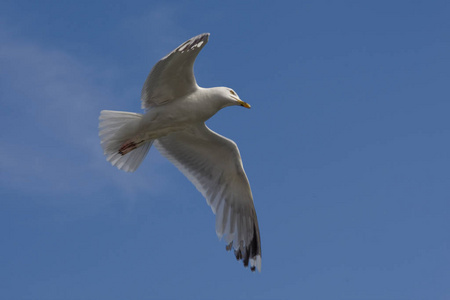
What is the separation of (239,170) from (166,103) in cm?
143

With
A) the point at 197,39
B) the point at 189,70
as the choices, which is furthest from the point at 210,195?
the point at 197,39

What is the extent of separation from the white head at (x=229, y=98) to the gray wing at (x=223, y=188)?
35.2 inches

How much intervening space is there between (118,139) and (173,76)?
3.81ft

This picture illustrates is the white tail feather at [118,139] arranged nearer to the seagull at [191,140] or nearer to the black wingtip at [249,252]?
the seagull at [191,140]

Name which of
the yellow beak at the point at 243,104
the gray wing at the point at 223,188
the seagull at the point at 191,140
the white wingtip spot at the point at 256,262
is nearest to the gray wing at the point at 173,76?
the seagull at the point at 191,140

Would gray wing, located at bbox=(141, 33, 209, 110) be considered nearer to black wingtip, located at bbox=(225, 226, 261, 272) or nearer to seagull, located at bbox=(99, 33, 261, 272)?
seagull, located at bbox=(99, 33, 261, 272)

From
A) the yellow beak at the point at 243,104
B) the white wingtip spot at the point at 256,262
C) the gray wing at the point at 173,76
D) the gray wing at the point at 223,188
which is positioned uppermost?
the yellow beak at the point at 243,104

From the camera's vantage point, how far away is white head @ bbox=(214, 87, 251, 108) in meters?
8.07

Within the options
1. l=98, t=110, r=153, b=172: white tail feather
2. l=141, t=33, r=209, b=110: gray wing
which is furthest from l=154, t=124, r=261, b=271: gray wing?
l=141, t=33, r=209, b=110: gray wing

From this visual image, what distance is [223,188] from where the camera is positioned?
8.99m

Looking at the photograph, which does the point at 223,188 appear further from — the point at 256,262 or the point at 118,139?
the point at 118,139

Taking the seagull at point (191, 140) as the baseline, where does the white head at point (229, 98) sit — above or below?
above

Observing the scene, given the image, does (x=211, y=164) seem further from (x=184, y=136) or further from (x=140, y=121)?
(x=140, y=121)

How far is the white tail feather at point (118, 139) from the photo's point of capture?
823cm
